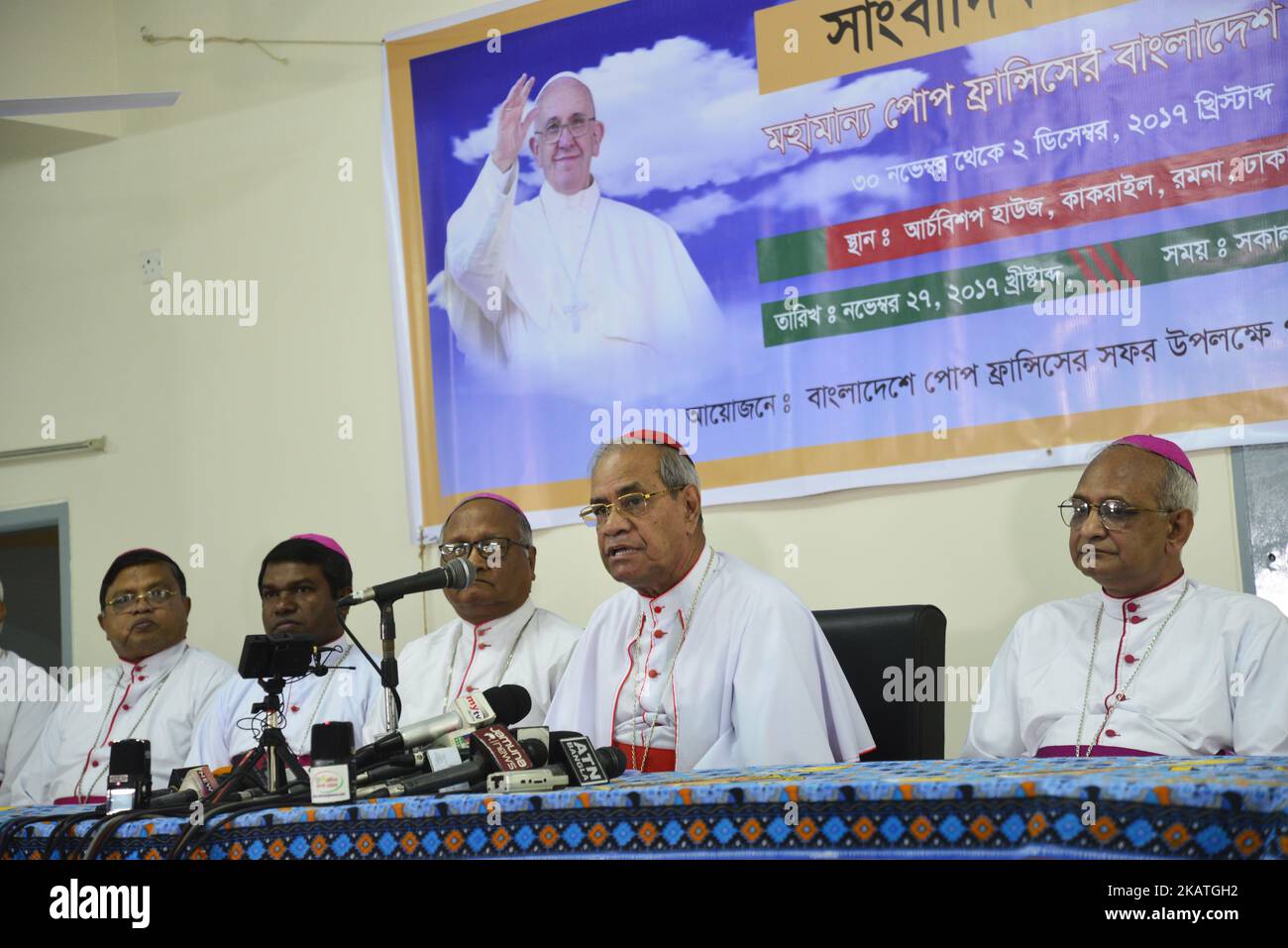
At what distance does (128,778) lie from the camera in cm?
262

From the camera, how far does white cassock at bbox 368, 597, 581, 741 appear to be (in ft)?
14.4

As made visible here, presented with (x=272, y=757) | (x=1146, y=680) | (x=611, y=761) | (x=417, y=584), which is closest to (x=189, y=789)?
(x=272, y=757)

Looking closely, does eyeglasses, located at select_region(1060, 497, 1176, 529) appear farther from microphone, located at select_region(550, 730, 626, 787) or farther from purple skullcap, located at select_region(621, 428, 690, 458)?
microphone, located at select_region(550, 730, 626, 787)

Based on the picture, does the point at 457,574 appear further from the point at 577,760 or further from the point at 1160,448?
the point at 1160,448

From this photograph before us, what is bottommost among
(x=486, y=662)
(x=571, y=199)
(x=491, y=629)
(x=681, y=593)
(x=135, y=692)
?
(x=135, y=692)

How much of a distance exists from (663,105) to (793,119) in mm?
554

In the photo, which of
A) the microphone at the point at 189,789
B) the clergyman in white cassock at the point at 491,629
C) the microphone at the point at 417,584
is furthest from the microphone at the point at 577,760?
the clergyman in white cassock at the point at 491,629

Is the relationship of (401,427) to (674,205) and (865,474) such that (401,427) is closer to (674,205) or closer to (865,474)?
(674,205)

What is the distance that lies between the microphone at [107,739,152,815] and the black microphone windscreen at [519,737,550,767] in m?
0.82

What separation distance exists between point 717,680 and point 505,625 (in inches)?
45.2

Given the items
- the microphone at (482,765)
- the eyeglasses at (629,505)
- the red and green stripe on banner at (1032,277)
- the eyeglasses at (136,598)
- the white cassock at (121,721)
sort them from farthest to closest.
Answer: the eyeglasses at (136,598)
the white cassock at (121,721)
the red and green stripe on banner at (1032,277)
the eyeglasses at (629,505)
the microphone at (482,765)

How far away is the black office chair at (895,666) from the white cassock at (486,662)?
3.44 ft

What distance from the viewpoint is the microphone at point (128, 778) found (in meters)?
2.58

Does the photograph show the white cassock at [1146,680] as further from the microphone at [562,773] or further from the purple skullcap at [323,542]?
the purple skullcap at [323,542]
